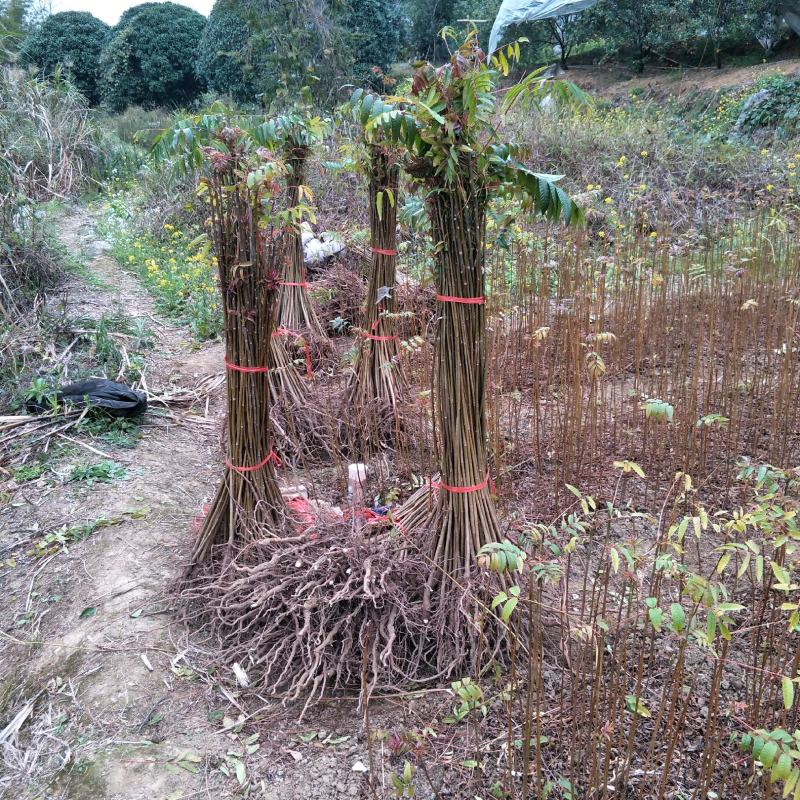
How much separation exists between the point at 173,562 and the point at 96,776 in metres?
0.75

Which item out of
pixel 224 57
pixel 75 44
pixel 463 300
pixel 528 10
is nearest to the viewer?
pixel 463 300

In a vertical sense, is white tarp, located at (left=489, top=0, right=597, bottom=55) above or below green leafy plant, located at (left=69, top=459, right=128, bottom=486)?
above

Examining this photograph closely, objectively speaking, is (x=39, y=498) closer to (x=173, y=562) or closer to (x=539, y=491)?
(x=173, y=562)

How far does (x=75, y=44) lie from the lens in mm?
12922

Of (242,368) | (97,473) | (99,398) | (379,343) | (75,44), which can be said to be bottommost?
(97,473)

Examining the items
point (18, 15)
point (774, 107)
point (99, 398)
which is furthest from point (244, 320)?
point (18, 15)

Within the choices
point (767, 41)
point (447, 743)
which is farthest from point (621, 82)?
point (447, 743)

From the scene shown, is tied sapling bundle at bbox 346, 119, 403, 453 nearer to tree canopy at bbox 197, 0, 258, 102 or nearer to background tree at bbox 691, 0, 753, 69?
tree canopy at bbox 197, 0, 258, 102

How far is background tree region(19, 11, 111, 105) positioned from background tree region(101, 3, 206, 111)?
87 centimetres

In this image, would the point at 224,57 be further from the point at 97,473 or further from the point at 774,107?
the point at 97,473

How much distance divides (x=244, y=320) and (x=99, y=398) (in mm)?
1552

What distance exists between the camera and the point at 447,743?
1408 mm

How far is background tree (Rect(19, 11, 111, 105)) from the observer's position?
1270cm

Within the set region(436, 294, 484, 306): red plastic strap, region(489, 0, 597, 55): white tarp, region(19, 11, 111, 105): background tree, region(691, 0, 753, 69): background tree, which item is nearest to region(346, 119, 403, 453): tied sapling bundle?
region(436, 294, 484, 306): red plastic strap
